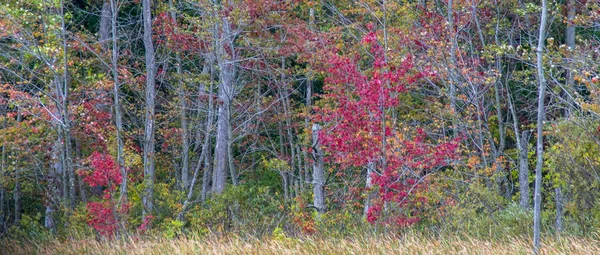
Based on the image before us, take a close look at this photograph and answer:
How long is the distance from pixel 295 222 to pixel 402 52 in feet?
13.6

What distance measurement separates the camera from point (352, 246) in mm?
12023

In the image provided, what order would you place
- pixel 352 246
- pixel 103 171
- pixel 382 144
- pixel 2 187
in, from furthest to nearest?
pixel 2 187 → pixel 103 171 → pixel 382 144 → pixel 352 246

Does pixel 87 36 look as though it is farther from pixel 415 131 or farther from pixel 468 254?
pixel 468 254

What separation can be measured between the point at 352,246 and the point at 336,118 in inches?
165

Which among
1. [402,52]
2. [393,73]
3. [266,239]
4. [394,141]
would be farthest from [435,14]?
[266,239]

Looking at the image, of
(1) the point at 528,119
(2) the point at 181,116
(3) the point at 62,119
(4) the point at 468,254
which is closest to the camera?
(4) the point at 468,254

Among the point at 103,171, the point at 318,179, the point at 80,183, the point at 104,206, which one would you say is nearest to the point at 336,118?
the point at 318,179

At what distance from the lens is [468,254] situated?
1084cm

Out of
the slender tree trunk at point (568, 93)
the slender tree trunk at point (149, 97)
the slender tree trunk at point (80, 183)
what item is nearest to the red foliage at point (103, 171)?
the slender tree trunk at point (149, 97)

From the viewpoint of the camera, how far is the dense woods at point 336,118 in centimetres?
1423

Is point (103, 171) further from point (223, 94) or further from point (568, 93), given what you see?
point (568, 93)

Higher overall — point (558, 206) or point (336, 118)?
point (336, 118)

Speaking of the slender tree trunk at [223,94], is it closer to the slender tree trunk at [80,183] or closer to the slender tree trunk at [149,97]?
the slender tree trunk at [149,97]

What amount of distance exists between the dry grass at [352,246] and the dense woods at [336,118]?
1181 millimetres
